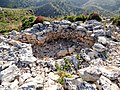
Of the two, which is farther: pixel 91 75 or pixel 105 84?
pixel 91 75

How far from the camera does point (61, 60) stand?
14047 mm

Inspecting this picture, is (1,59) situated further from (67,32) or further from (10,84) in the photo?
(67,32)

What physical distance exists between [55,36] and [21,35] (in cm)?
308

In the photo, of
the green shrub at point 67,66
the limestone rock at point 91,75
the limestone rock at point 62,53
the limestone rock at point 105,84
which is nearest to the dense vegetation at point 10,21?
the limestone rock at point 62,53

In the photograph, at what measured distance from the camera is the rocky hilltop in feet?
34.0

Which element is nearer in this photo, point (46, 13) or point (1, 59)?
point (1, 59)

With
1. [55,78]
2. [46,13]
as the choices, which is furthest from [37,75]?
[46,13]

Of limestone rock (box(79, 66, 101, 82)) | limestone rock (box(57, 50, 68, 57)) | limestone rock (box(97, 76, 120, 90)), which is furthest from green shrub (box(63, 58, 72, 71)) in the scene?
limestone rock (box(97, 76, 120, 90))

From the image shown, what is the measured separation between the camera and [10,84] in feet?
33.3

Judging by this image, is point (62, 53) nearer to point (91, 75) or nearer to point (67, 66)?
point (67, 66)

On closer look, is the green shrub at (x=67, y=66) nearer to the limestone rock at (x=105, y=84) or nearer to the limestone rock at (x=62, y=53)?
the limestone rock at (x=62, y=53)

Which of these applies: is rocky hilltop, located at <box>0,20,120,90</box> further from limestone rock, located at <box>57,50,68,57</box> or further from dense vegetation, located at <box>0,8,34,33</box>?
dense vegetation, located at <box>0,8,34,33</box>

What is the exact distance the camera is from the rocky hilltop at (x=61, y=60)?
34.0ft

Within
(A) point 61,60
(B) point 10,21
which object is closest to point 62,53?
(A) point 61,60
